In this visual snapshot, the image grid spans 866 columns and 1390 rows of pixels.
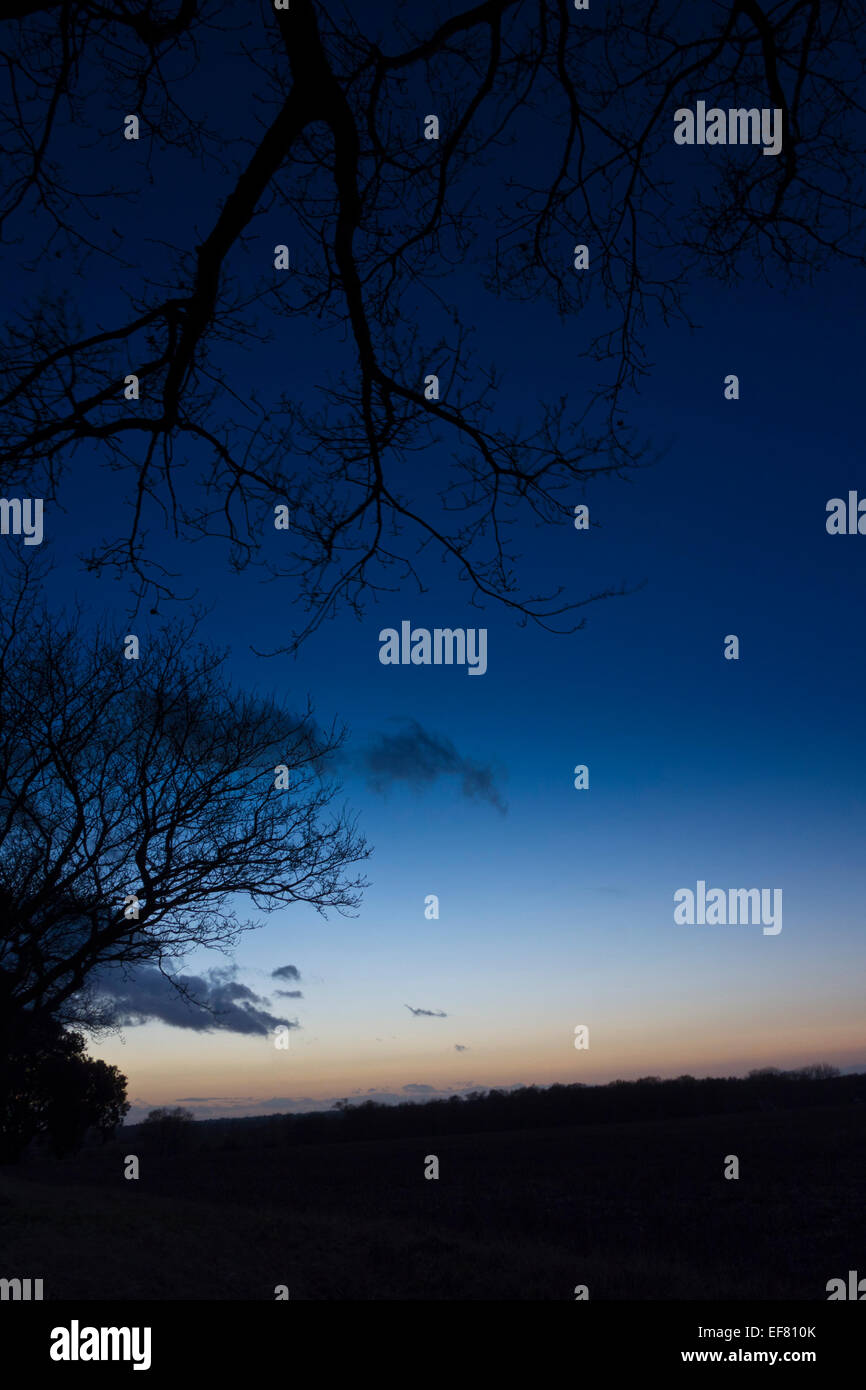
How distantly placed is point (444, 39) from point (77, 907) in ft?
30.5

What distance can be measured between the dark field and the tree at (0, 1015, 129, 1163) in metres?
2.27

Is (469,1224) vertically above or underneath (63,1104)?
above

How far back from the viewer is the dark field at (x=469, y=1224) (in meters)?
13.1

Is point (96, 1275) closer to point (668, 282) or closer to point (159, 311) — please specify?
point (159, 311)

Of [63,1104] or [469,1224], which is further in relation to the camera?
[63,1104]

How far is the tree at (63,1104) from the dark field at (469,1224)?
7.44 ft

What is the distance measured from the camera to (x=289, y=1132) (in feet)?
227

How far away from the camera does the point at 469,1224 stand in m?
23.2

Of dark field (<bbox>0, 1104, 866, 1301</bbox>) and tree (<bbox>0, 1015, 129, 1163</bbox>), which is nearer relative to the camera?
dark field (<bbox>0, 1104, 866, 1301</bbox>)

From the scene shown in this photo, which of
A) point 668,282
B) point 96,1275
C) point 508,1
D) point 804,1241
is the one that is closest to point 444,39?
point 508,1

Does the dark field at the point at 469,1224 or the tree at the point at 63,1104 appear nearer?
the dark field at the point at 469,1224

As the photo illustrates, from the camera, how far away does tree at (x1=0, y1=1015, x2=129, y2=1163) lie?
39.7 metres

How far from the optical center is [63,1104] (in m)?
44.8

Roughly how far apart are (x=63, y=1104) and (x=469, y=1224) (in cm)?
2936
